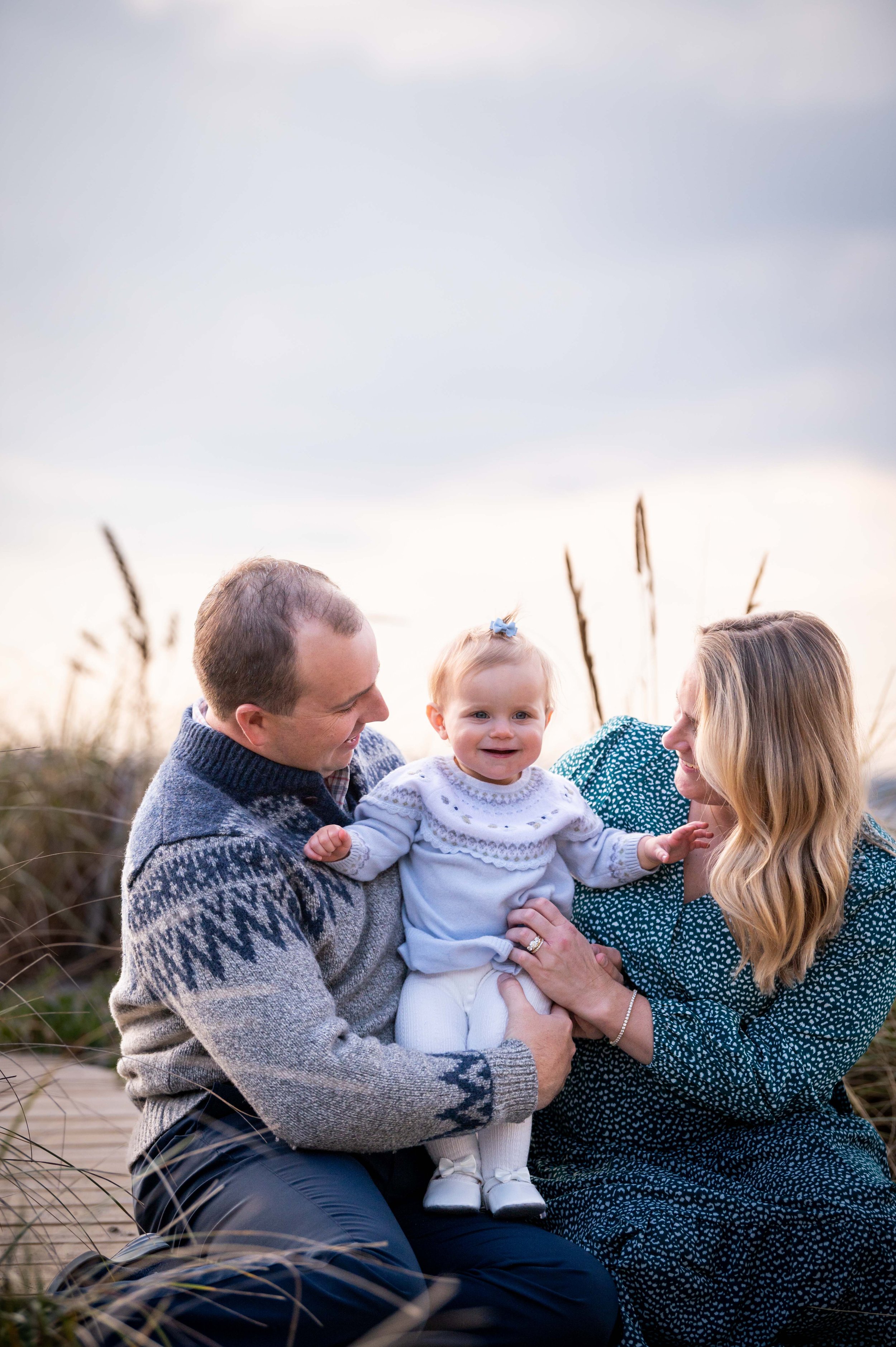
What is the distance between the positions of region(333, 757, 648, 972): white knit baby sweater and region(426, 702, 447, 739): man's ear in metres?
0.10

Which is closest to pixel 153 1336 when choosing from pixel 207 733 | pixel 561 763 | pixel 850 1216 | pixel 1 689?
pixel 207 733

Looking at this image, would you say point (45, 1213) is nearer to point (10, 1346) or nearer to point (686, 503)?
point (10, 1346)

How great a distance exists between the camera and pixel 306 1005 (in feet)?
6.31

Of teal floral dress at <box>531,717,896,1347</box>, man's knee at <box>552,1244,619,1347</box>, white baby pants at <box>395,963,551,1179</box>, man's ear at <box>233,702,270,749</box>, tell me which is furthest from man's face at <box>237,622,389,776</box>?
man's knee at <box>552,1244,619,1347</box>

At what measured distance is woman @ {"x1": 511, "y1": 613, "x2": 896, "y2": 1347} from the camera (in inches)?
81.3

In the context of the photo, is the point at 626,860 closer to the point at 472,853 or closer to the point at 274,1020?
the point at 472,853

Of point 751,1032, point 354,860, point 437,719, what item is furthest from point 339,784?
point 751,1032

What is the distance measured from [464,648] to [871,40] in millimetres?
4614

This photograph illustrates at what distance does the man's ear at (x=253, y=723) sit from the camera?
2.11 m

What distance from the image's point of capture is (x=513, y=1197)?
2.08 meters

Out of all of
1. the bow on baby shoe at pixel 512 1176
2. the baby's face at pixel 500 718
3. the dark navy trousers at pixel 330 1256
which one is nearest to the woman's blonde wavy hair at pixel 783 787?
the baby's face at pixel 500 718

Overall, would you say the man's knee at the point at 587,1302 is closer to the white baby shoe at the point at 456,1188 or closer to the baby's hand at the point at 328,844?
the white baby shoe at the point at 456,1188

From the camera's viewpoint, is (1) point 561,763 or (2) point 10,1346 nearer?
(2) point 10,1346

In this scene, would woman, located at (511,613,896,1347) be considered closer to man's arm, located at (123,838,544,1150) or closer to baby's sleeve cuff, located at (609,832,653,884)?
baby's sleeve cuff, located at (609,832,653,884)
